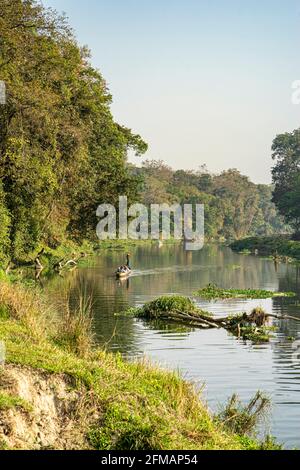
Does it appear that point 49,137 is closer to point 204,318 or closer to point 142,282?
point 204,318

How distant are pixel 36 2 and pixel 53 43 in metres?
3.26

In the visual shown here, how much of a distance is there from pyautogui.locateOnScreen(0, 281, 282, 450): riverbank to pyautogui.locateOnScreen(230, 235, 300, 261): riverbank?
59.5m

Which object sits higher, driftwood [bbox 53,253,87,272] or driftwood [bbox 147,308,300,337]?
driftwood [bbox 53,253,87,272]

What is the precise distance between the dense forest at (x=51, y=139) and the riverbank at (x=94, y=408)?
1708 centimetres

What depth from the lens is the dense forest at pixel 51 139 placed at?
94.9 feet

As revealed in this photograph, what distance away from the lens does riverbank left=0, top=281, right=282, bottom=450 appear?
32.1 feet

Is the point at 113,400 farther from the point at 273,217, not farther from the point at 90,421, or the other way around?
the point at 273,217

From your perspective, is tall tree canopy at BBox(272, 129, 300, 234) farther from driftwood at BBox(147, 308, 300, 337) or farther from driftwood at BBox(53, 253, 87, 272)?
driftwood at BBox(147, 308, 300, 337)

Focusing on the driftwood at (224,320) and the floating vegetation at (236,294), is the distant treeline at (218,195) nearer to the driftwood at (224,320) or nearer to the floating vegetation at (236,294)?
the floating vegetation at (236,294)

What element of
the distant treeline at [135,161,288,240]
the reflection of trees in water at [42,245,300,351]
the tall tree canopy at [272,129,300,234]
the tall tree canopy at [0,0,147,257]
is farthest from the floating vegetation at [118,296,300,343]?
the distant treeline at [135,161,288,240]

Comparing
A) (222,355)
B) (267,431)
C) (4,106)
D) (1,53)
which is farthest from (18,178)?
(267,431)

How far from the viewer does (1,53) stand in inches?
1129

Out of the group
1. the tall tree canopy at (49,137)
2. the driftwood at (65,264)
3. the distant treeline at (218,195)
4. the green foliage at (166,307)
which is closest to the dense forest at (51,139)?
the tall tree canopy at (49,137)

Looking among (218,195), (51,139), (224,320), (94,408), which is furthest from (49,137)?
(218,195)
